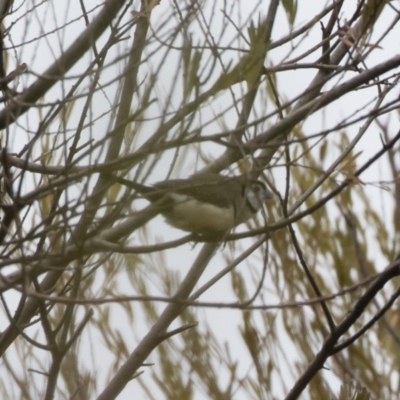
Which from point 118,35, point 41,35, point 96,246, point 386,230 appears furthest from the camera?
point 386,230

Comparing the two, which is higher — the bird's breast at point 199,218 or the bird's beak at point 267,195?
the bird's beak at point 267,195

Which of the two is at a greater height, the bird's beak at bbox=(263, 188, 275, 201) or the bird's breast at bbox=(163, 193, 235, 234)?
the bird's beak at bbox=(263, 188, 275, 201)

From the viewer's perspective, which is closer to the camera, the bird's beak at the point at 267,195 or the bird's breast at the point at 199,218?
the bird's breast at the point at 199,218

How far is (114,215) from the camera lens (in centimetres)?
178

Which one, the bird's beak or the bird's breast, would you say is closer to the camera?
the bird's breast

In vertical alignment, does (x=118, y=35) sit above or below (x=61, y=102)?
above

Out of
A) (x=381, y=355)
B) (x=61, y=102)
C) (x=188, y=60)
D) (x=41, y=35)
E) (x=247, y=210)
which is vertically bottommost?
(x=381, y=355)

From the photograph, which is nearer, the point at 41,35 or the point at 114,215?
the point at 114,215

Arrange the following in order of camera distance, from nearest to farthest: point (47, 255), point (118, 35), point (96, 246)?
point (47, 255) < point (96, 246) < point (118, 35)

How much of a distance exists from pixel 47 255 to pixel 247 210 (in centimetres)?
152

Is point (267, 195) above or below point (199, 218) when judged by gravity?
above

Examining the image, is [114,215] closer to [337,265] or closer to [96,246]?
[96,246]

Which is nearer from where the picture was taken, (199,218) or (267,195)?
(199,218)

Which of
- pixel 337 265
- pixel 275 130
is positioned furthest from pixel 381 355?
pixel 275 130
